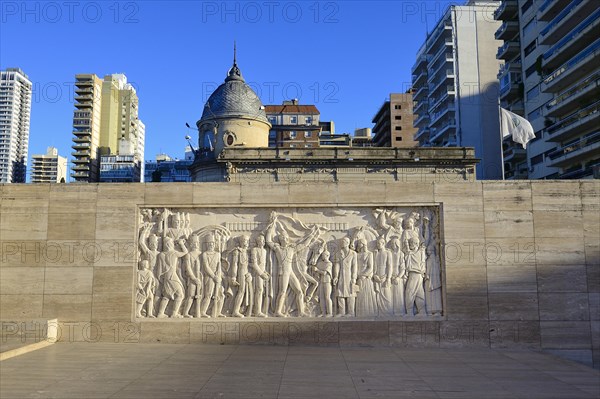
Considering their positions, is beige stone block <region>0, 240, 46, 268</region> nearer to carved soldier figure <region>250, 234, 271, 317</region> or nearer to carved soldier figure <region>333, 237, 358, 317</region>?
carved soldier figure <region>250, 234, 271, 317</region>

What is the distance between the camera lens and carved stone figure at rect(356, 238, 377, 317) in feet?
36.3

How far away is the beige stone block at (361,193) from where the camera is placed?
37.1 ft

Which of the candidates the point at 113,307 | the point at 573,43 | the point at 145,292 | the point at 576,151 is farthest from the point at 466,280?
the point at 573,43

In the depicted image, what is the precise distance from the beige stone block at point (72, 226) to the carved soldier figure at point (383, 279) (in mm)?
6505

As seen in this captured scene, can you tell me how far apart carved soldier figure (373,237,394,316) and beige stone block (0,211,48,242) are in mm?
7623

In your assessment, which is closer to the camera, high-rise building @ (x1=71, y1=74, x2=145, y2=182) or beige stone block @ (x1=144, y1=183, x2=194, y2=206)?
beige stone block @ (x1=144, y1=183, x2=194, y2=206)

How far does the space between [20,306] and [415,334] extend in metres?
8.85

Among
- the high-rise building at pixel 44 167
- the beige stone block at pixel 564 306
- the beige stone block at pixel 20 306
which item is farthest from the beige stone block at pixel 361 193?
the high-rise building at pixel 44 167

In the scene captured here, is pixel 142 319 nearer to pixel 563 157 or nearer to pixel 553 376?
pixel 553 376

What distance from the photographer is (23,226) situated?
453 inches

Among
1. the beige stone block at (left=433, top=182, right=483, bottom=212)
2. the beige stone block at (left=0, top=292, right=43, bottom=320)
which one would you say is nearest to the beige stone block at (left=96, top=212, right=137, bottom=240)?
the beige stone block at (left=0, top=292, right=43, bottom=320)

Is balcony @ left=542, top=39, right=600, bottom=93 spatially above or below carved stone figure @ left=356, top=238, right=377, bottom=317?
above

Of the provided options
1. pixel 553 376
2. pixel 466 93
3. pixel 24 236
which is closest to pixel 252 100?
pixel 466 93

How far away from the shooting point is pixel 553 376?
8438 mm
